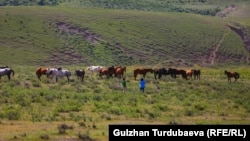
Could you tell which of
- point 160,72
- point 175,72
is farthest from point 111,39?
point 160,72

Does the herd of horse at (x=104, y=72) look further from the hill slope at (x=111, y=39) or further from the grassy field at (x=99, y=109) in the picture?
the hill slope at (x=111, y=39)

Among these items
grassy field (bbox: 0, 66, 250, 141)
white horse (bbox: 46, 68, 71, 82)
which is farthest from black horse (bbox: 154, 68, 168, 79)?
white horse (bbox: 46, 68, 71, 82)

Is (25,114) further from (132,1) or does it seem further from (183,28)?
(132,1)

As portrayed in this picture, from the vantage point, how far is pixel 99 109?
28.5 m

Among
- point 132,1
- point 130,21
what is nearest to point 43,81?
point 130,21

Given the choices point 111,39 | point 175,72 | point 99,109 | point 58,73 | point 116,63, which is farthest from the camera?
point 111,39

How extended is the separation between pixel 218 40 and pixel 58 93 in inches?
3205

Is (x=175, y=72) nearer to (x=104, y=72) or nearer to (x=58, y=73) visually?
(x=104, y=72)

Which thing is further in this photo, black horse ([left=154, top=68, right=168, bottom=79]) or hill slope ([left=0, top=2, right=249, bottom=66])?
hill slope ([left=0, top=2, right=249, bottom=66])

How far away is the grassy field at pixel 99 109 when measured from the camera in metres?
22.3

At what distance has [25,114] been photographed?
86.1ft

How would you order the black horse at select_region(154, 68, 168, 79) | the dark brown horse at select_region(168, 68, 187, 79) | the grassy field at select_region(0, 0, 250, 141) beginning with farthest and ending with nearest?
the dark brown horse at select_region(168, 68, 187, 79) → the black horse at select_region(154, 68, 168, 79) → the grassy field at select_region(0, 0, 250, 141)

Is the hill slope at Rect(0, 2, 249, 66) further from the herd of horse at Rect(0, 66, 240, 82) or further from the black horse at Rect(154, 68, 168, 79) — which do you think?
the black horse at Rect(154, 68, 168, 79)

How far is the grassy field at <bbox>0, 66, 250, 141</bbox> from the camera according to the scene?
22281 mm
